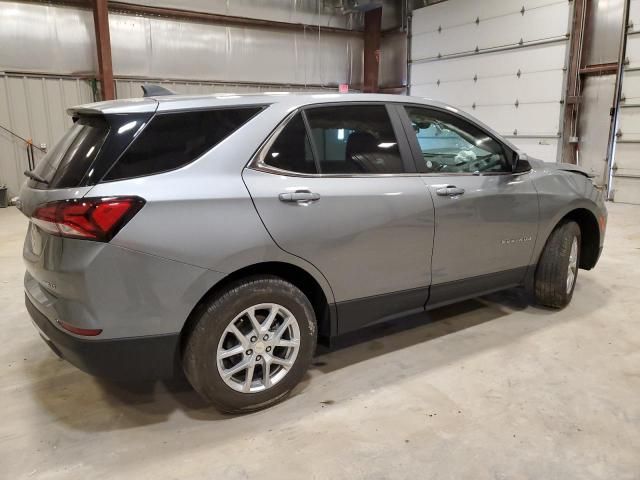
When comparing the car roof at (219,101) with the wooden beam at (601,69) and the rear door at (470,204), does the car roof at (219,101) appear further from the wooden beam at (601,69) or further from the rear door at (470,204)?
the wooden beam at (601,69)

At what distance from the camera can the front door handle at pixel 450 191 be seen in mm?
2848

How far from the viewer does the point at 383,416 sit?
238 centimetres

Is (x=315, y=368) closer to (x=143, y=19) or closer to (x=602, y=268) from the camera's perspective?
(x=602, y=268)

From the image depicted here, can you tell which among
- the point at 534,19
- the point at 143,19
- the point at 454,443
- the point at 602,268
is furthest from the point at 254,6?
the point at 454,443

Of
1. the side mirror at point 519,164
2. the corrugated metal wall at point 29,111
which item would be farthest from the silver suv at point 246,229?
the corrugated metal wall at point 29,111

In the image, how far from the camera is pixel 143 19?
1045cm

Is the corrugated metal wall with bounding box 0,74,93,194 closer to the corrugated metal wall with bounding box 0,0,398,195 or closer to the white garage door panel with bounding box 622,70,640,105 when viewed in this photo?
the corrugated metal wall with bounding box 0,0,398,195

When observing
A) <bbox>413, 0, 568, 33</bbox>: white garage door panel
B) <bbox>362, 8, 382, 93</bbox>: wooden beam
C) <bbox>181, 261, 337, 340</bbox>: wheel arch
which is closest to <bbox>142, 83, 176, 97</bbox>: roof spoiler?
<bbox>181, 261, 337, 340</bbox>: wheel arch

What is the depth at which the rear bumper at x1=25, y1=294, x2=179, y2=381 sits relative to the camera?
2.00 metres

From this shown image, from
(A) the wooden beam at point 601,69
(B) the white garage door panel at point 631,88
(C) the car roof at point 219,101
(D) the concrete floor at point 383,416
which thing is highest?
(A) the wooden beam at point 601,69

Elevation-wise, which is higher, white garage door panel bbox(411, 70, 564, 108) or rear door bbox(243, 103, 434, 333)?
white garage door panel bbox(411, 70, 564, 108)

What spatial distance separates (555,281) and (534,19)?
8.23m

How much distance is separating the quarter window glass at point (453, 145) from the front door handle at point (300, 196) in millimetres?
876

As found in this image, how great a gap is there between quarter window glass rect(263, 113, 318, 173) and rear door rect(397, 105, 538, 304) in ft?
2.37
